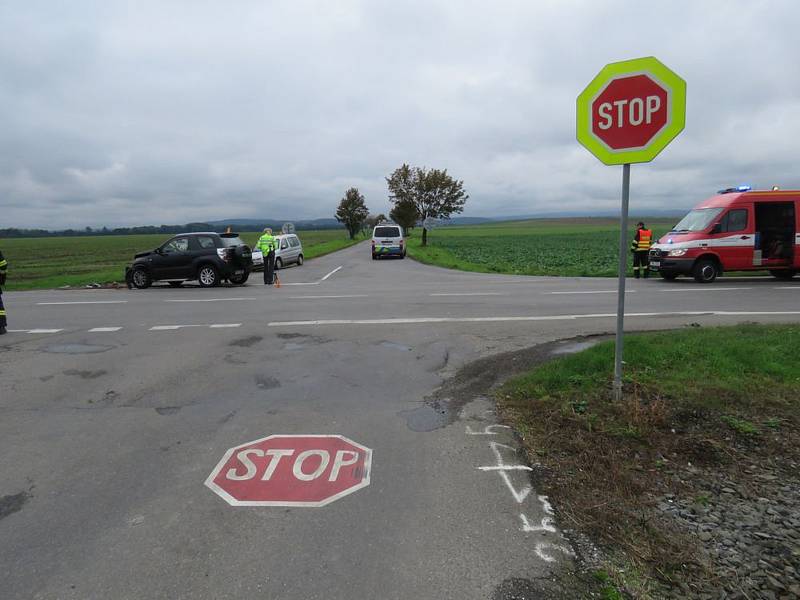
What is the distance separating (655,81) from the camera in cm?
411

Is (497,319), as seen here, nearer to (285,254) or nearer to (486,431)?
(486,431)

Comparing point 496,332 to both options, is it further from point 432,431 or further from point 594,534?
point 594,534

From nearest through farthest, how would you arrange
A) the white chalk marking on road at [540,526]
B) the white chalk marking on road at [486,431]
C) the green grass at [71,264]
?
the white chalk marking on road at [540,526]
the white chalk marking on road at [486,431]
the green grass at [71,264]

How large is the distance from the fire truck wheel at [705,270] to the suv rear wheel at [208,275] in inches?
577

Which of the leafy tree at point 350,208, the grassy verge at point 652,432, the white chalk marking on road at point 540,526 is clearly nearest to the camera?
the grassy verge at point 652,432

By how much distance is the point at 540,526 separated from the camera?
2996 mm

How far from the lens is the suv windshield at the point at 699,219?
14.9 meters

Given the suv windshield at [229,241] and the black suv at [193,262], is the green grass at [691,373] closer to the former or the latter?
the black suv at [193,262]

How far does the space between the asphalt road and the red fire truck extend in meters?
5.45

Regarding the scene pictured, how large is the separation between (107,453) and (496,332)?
5.91 meters

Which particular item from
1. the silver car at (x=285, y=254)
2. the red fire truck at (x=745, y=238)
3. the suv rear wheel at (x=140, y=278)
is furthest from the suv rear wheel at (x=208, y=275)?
the red fire truck at (x=745, y=238)

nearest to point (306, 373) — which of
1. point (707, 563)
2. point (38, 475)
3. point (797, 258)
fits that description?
point (38, 475)

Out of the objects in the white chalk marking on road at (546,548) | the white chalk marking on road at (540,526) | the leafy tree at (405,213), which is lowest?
the white chalk marking on road at (546,548)

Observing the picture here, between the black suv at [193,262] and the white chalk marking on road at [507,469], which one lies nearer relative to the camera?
the white chalk marking on road at [507,469]
